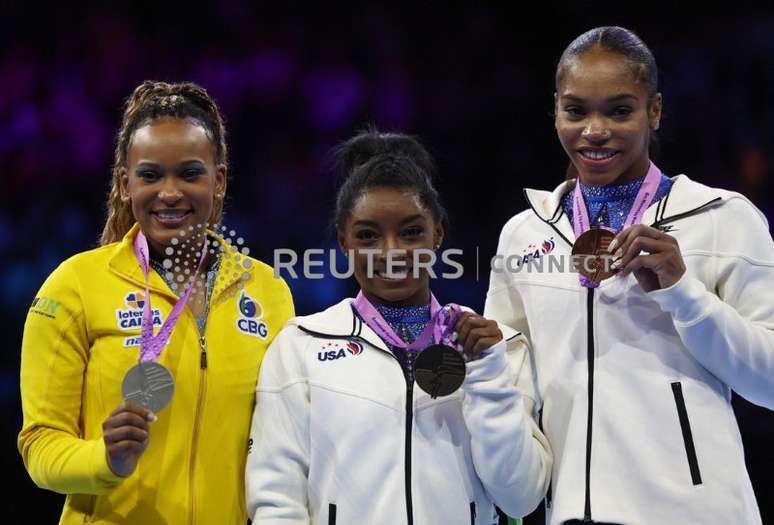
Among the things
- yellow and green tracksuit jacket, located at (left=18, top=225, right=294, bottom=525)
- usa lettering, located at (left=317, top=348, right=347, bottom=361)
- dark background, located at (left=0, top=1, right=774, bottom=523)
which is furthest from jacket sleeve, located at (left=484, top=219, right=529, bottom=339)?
dark background, located at (left=0, top=1, right=774, bottom=523)

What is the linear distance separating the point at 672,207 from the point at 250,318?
39.0 inches

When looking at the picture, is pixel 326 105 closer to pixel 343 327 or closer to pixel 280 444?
pixel 343 327

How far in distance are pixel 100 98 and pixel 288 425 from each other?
101 inches

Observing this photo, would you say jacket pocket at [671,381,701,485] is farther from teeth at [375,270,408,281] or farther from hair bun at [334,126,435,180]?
hair bun at [334,126,435,180]

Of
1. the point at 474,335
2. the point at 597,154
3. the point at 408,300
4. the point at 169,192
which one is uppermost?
the point at 597,154

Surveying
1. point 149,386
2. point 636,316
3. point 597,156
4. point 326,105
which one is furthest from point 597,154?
point 326,105

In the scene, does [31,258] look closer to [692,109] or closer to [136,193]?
[136,193]

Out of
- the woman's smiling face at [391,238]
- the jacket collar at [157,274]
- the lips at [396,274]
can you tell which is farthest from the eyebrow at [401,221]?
the jacket collar at [157,274]

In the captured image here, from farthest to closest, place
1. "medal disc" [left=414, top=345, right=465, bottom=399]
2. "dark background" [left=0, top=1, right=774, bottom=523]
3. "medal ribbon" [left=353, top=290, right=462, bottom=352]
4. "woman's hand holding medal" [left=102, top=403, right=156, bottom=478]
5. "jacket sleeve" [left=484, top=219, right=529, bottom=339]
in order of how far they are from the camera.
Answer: "dark background" [left=0, top=1, right=774, bottom=523] → "jacket sleeve" [left=484, top=219, right=529, bottom=339] → "medal ribbon" [left=353, top=290, right=462, bottom=352] → "medal disc" [left=414, top=345, right=465, bottom=399] → "woman's hand holding medal" [left=102, top=403, right=156, bottom=478]

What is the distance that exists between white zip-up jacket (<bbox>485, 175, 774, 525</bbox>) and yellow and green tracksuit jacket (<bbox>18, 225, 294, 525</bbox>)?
0.71 metres

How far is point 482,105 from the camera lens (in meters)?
4.67

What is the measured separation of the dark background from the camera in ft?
13.7

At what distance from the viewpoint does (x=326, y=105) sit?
4.50 meters

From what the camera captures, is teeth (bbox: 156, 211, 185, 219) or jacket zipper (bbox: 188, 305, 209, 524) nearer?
jacket zipper (bbox: 188, 305, 209, 524)
